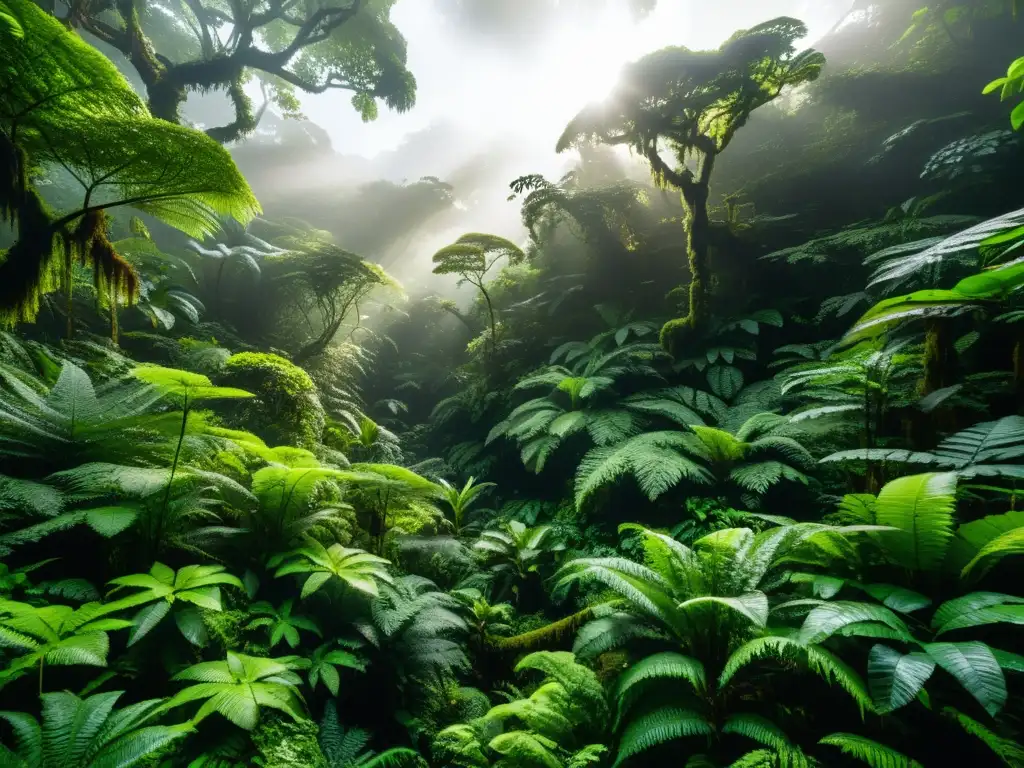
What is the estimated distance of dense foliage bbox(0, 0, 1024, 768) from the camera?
49.2 inches

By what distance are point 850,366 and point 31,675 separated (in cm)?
349

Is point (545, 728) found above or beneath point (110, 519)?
beneath

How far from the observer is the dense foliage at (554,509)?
125cm

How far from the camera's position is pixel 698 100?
14.3 ft

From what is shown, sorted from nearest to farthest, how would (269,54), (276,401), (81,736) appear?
1. (81,736)
2. (276,401)
3. (269,54)

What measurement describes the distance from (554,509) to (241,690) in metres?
3.10

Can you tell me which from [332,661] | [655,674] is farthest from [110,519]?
[655,674]

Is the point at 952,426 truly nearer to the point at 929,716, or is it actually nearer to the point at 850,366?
the point at 850,366

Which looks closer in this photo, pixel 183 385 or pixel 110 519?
pixel 110 519

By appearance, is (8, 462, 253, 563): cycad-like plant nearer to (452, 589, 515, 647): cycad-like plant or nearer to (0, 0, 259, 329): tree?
(452, 589, 515, 647): cycad-like plant

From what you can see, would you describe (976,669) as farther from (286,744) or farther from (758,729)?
(286,744)

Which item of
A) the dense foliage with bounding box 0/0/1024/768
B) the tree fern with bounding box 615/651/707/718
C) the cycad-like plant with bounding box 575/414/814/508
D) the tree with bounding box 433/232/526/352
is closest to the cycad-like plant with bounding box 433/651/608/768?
the dense foliage with bounding box 0/0/1024/768

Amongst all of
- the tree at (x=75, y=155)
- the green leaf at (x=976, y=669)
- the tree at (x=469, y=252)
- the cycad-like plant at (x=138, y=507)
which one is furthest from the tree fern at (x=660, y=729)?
the tree at (x=469, y=252)

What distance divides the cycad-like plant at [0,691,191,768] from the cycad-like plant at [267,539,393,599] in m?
0.69
